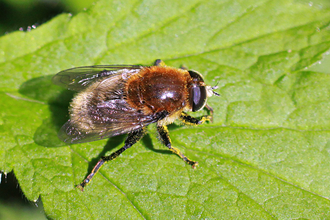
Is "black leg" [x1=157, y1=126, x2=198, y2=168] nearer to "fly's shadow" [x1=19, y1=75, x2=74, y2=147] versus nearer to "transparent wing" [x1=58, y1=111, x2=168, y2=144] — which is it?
"transparent wing" [x1=58, y1=111, x2=168, y2=144]

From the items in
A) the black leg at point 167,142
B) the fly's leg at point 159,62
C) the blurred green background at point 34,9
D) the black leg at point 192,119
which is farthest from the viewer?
the blurred green background at point 34,9

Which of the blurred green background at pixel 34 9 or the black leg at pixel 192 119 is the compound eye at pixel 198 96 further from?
the blurred green background at pixel 34 9

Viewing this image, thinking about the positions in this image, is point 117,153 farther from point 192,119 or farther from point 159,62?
point 159,62

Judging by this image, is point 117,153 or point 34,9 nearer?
point 117,153

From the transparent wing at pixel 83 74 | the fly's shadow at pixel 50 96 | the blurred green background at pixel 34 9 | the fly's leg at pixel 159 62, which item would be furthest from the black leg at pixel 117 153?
the blurred green background at pixel 34 9

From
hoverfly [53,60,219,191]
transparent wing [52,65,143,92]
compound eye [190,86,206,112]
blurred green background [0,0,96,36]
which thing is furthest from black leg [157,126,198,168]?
blurred green background [0,0,96,36]

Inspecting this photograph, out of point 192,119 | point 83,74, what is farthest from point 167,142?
point 83,74
